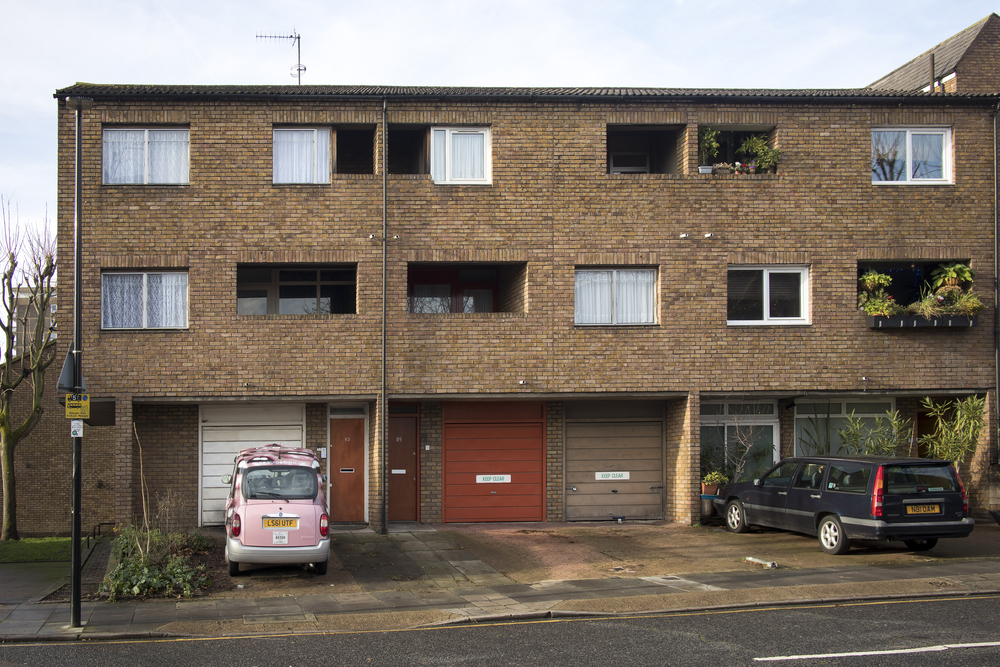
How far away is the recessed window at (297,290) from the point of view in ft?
61.3

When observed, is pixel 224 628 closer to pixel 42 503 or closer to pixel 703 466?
pixel 703 466

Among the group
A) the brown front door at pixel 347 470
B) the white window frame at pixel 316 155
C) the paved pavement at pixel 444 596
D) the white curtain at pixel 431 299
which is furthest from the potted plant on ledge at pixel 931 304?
the white window frame at pixel 316 155

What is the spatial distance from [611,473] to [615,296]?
3894 millimetres

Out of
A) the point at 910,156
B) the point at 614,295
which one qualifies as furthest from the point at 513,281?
the point at 910,156

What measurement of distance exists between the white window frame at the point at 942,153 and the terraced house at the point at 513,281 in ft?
0.18

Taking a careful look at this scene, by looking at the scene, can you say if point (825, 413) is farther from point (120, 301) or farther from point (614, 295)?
point (120, 301)

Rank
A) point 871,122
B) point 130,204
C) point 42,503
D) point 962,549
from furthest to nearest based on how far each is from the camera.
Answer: point 42,503
point 871,122
point 130,204
point 962,549

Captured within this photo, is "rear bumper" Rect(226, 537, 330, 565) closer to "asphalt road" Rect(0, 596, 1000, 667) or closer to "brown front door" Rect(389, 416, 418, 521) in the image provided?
"asphalt road" Rect(0, 596, 1000, 667)

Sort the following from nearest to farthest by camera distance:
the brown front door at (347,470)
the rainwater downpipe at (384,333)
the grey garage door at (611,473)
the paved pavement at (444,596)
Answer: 1. the paved pavement at (444,596)
2. the rainwater downpipe at (384,333)
3. the brown front door at (347,470)
4. the grey garage door at (611,473)

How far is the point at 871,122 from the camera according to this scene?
60.6 ft

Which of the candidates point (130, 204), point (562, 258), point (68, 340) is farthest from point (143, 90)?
point (562, 258)

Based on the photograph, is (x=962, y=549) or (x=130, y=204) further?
(x=130, y=204)

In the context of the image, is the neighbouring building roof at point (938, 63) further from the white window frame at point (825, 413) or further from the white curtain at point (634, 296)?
the white curtain at point (634, 296)

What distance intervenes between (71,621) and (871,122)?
56.6 ft
